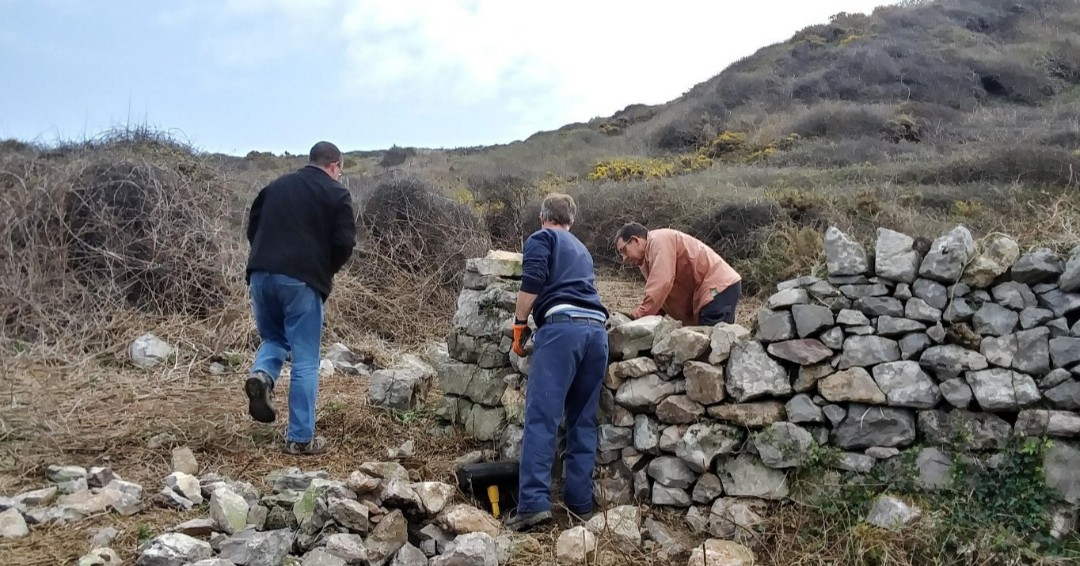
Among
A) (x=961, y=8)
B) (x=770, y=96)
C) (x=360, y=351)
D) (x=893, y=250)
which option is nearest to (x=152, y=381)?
(x=360, y=351)

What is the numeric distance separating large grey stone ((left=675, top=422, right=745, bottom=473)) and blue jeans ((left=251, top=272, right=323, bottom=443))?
7.53 ft

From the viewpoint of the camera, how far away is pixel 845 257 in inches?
169

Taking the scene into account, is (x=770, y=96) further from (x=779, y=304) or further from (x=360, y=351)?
(x=779, y=304)

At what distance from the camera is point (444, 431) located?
5559 mm

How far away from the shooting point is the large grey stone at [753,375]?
14.0ft

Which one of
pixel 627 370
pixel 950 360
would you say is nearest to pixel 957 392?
pixel 950 360

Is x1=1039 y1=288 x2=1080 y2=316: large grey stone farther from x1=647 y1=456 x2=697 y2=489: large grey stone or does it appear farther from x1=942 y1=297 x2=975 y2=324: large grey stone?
x1=647 y1=456 x2=697 y2=489: large grey stone

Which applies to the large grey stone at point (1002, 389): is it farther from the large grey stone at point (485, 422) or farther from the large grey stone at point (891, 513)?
the large grey stone at point (485, 422)

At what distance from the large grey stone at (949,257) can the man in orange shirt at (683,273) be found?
67.0 inches

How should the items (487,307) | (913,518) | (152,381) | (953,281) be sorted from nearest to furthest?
(913,518), (953,281), (487,307), (152,381)

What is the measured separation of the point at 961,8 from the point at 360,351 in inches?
1191

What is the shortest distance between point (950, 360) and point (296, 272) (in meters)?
3.67

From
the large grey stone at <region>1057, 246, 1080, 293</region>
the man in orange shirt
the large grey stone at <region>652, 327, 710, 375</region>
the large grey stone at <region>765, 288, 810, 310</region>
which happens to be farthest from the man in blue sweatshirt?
the large grey stone at <region>1057, 246, 1080, 293</region>

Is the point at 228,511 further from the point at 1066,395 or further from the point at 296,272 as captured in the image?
the point at 1066,395
